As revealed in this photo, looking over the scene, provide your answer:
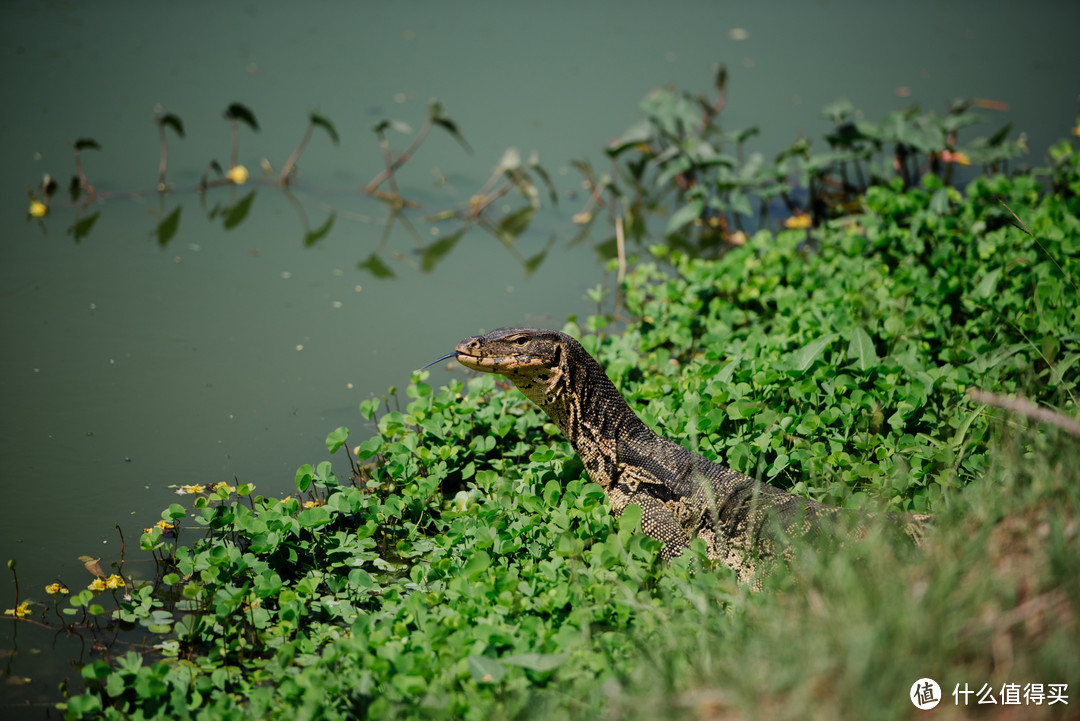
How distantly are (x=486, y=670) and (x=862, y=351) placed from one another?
2648 millimetres

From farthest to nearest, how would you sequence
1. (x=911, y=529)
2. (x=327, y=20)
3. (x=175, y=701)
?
Answer: (x=327, y=20) → (x=911, y=529) → (x=175, y=701)

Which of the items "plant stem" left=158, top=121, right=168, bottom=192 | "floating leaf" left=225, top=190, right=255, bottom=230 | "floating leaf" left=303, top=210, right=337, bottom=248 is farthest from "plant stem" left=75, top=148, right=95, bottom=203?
"floating leaf" left=303, top=210, right=337, bottom=248

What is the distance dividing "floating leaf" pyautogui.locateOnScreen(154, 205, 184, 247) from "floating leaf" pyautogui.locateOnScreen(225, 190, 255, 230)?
0.40 meters

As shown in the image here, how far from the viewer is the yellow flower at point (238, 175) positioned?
753cm

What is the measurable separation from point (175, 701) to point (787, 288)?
14.5 feet

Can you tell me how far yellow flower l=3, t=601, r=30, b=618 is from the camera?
3.20 m

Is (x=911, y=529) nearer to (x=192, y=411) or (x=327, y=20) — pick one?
(x=192, y=411)

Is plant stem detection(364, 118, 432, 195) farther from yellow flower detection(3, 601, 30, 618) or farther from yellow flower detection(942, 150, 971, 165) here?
yellow flower detection(3, 601, 30, 618)

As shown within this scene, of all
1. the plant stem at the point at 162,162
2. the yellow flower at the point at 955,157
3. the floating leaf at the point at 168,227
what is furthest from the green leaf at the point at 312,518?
the yellow flower at the point at 955,157

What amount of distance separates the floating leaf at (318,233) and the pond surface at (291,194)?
2.4 inches

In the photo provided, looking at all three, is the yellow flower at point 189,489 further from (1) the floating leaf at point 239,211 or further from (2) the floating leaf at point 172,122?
(2) the floating leaf at point 172,122

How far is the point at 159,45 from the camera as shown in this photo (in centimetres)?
934

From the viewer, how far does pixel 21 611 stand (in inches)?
126

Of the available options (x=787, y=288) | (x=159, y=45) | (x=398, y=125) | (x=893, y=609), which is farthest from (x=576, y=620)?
(x=159, y=45)
